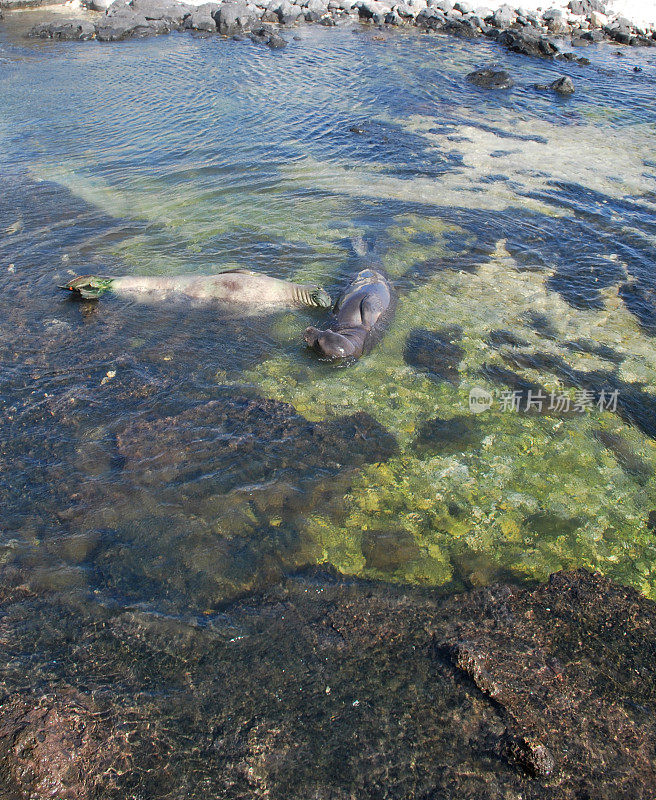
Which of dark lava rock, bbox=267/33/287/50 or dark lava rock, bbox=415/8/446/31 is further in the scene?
dark lava rock, bbox=415/8/446/31

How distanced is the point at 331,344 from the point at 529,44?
2338 cm

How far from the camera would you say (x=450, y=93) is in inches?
A: 774

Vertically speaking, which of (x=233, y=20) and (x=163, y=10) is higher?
(x=163, y=10)

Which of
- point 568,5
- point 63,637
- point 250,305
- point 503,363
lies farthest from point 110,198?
point 568,5

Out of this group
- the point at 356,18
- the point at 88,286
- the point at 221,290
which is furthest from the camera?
the point at 356,18

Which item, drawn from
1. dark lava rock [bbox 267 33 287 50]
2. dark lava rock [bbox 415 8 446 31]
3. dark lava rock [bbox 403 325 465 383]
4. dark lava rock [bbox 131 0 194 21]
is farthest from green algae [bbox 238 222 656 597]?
dark lava rock [bbox 131 0 194 21]

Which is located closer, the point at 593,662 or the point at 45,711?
the point at 45,711

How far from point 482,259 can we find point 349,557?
702 cm

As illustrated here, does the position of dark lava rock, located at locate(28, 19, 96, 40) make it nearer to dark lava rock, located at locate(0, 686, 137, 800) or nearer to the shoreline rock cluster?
the shoreline rock cluster

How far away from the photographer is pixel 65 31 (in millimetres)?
27969

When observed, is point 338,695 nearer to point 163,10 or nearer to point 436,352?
point 436,352

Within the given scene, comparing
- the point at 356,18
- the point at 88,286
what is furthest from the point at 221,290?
the point at 356,18

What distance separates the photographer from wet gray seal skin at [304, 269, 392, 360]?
316 inches

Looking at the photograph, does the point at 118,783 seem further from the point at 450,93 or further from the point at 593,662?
the point at 450,93
